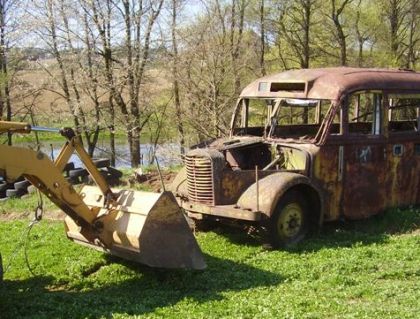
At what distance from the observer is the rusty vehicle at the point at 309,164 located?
8125 millimetres

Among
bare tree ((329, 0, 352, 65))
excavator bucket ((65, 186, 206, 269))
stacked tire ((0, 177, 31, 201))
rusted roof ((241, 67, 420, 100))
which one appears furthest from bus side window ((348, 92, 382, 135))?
bare tree ((329, 0, 352, 65))

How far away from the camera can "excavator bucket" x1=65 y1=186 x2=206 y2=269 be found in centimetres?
636

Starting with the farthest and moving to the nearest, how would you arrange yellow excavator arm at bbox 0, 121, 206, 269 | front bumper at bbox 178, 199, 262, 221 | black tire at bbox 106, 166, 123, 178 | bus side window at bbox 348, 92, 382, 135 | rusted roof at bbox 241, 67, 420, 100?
1. black tire at bbox 106, 166, 123, 178
2. bus side window at bbox 348, 92, 382, 135
3. rusted roof at bbox 241, 67, 420, 100
4. front bumper at bbox 178, 199, 262, 221
5. yellow excavator arm at bbox 0, 121, 206, 269

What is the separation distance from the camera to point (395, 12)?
33.9 m

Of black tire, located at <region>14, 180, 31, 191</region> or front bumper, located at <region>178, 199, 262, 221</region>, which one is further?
black tire, located at <region>14, 180, 31, 191</region>

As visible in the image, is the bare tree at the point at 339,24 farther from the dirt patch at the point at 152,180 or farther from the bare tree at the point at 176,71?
the dirt patch at the point at 152,180

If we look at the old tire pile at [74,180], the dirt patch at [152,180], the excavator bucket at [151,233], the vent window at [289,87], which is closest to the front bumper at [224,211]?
the excavator bucket at [151,233]

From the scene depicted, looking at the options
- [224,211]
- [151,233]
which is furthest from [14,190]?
[151,233]

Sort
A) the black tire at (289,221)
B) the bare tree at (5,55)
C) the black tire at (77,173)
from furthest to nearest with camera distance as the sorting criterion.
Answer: the bare tree at (5,55), the black tire at (77,173), the black tire at (289,221)

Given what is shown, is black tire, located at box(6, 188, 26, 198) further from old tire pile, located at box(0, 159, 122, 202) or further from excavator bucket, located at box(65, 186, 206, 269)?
excavator bucket, located at box(65, 186, 206, 269)

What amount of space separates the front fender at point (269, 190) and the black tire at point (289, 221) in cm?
19

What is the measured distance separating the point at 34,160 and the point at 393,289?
4.00 metres

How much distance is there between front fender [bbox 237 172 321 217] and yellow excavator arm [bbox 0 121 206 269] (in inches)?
58.2

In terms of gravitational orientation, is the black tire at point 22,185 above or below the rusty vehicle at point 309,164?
below
